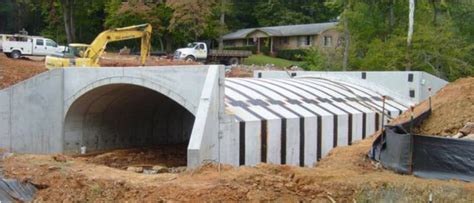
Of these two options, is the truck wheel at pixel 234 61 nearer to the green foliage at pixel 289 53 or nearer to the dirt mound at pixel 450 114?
the green foliage at pixel 289 53

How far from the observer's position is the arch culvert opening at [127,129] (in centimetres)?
1992

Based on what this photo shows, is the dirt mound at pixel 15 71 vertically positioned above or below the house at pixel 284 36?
below

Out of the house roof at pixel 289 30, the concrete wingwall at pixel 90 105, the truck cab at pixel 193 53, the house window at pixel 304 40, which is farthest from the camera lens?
the house window at pixel 304 40

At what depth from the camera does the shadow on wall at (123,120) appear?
66.5ft

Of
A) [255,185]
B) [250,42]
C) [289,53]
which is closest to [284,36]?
[289,53]

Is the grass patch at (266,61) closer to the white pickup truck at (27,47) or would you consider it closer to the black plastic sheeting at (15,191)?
the white pickup truck at (27,47)

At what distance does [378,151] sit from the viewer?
478 inches

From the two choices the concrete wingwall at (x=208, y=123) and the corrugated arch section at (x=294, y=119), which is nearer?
the concrete wingwall at (x=208, y=123)

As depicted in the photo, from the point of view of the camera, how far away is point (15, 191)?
36.9 feet

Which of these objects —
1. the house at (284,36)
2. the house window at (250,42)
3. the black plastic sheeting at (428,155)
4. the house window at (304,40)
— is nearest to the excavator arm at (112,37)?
the black plastic sheeting at (428,155)

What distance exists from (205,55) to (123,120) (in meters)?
21.0

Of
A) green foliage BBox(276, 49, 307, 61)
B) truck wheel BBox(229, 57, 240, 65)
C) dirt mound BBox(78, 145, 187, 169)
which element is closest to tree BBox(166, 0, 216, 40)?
truck wheel BBox(229, 57, 240, 65)

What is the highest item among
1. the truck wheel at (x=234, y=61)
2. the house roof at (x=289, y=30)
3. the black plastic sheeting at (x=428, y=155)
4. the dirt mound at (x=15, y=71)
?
the house roof at (x=289, y=30)

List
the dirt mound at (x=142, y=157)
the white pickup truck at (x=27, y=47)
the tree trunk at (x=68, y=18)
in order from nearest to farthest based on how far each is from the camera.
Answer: the dirt mound at (x=142, y=157) → the white pickup truck at (x=27, y=47) → the tree trunk at (x=68, y=18)
